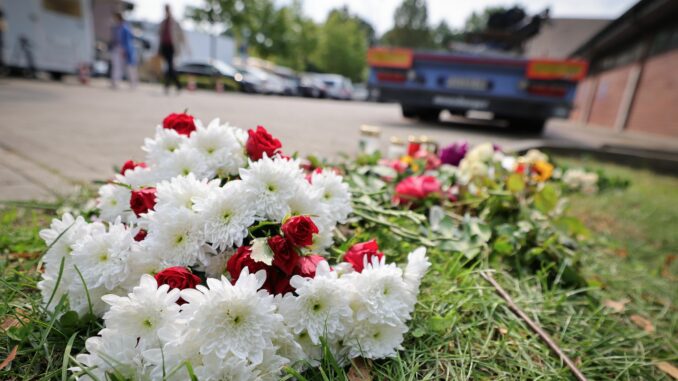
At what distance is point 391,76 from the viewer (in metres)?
7.09

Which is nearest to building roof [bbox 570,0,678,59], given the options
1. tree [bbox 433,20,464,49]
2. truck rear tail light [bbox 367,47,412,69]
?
truck rear tail light [bbox 367,47,412,69]

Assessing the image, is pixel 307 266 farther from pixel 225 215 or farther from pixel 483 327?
pixel 483 327

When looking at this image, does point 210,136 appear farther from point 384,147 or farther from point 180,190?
point 384,147

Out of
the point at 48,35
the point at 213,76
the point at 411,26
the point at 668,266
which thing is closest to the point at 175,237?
the point at 668,266

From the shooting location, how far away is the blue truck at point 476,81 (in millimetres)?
6340

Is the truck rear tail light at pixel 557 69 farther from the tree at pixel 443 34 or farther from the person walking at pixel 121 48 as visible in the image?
the tree at pixel 443 34

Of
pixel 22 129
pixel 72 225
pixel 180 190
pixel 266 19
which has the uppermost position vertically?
pixel 266 19

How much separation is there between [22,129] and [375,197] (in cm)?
355

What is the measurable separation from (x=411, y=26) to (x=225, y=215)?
65.5 m

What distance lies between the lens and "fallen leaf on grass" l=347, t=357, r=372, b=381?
0.92 metres

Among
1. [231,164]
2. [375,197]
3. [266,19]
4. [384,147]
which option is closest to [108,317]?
[231,164]

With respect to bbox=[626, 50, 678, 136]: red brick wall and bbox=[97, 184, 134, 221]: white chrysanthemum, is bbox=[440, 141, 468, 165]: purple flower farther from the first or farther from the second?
bbox=[626, 50, 678, 136]: red brick wall

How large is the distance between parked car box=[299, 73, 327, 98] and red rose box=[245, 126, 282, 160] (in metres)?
24.6

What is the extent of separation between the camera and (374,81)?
7.22 m
